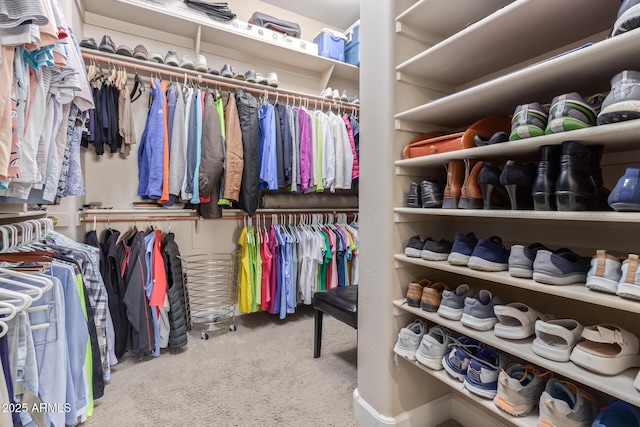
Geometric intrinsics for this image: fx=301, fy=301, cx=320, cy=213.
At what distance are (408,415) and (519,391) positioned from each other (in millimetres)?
609

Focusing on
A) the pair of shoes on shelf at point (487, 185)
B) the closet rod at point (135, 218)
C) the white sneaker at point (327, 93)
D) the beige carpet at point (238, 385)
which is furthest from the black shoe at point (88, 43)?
the pair of shoes on shelf at point (487, 185)

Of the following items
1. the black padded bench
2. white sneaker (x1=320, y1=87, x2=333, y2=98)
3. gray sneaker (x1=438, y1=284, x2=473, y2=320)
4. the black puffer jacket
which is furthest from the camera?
white sneaker (x1=320, y1=87, x2=333, y2=98)

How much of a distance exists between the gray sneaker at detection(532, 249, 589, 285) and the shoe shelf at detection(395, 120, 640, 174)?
0.32m

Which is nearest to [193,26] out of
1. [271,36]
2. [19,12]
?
[271,36]

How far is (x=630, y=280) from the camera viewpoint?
70 centimetres

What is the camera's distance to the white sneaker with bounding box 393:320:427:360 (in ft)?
4.13

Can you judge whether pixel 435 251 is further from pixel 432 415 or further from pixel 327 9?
pixel 327 9

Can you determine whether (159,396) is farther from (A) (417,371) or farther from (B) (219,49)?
(B) (219,49)

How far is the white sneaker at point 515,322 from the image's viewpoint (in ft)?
3.15

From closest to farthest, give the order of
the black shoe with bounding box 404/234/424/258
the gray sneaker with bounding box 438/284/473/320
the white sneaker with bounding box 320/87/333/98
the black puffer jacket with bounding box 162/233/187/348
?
1. the gray sneaker with bounding box 438/284/473/320
2. the black shoe with bounding box 404/234/424/258
3. the black puffer jacket with bounding box 162/233/187/348
4. the white sneaker with bounding box 320/87/333/98

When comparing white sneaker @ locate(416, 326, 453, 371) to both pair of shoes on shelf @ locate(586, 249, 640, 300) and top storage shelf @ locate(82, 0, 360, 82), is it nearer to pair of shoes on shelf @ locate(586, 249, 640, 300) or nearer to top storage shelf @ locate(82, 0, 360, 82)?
pair of shoes on shelf @ locate(586, 249, 640, 300)

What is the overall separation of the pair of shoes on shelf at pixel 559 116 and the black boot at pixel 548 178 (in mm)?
59

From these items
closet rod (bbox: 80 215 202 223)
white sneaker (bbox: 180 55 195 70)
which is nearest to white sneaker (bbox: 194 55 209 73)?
white sneaker (bbox: 180 55 195 70)

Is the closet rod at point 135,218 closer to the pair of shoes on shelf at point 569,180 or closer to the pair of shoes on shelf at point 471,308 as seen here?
the pair of shoes on shelf at point 471,308
